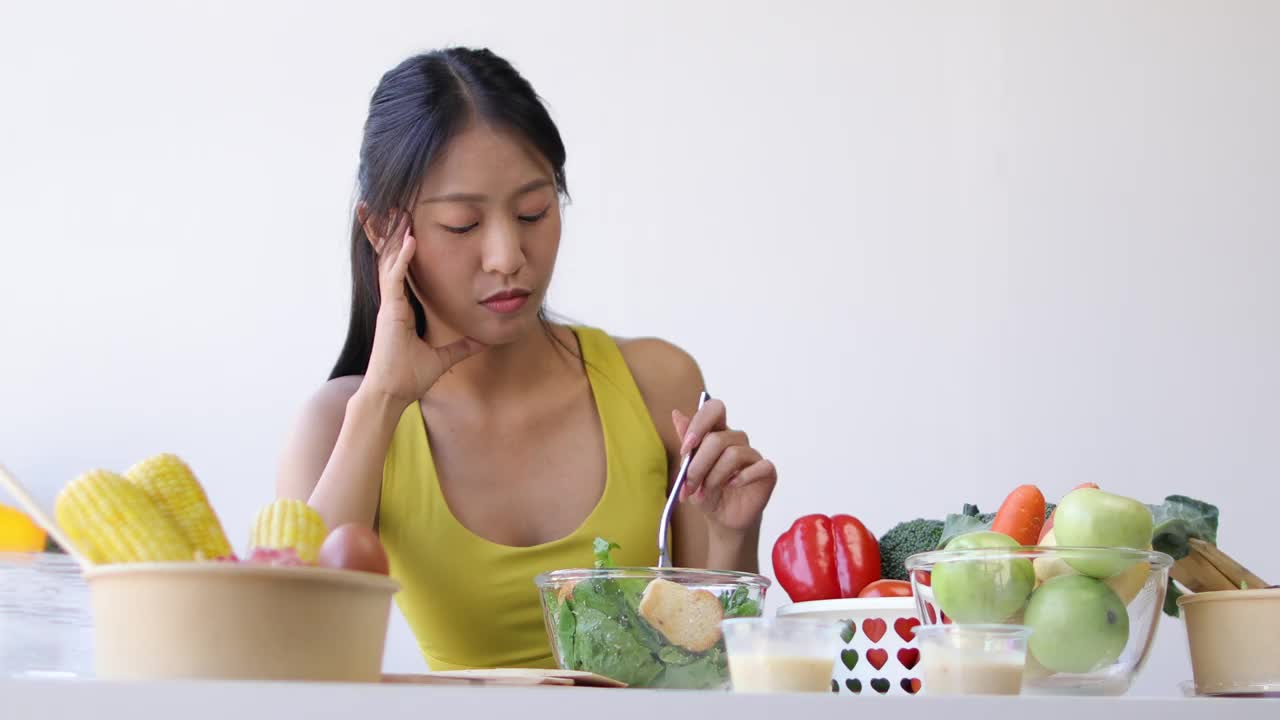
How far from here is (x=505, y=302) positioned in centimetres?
166

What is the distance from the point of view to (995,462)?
2.86m

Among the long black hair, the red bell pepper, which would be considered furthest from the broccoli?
the long black hair

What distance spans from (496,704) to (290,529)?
0.77ft

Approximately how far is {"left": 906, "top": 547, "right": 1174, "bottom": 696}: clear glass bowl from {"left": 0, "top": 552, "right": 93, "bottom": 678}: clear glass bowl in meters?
0.56

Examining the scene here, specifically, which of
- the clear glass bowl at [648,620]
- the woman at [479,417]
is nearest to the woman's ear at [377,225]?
the woman at [479,417]

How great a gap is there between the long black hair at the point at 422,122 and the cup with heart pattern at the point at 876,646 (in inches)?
34.7

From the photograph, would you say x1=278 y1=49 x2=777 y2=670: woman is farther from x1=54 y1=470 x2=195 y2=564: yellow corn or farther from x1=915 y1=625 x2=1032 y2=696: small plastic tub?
x1=54 y1=470 x2=195 y2=564: yellow corn

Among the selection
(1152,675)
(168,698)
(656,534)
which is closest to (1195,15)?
(1152,675)

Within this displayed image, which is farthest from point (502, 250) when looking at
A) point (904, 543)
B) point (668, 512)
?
point (904, 543)

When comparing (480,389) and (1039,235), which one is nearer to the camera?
(480,389)

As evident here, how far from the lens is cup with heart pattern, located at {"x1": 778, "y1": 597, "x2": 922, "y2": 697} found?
104cm

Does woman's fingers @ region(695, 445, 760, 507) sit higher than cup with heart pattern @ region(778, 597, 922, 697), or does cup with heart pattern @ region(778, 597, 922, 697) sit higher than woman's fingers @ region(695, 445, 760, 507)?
woman's fingers @ region(695, 445, 760, 507)

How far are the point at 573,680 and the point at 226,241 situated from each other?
2334 mm

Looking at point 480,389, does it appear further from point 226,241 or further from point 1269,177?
point 1269,177
